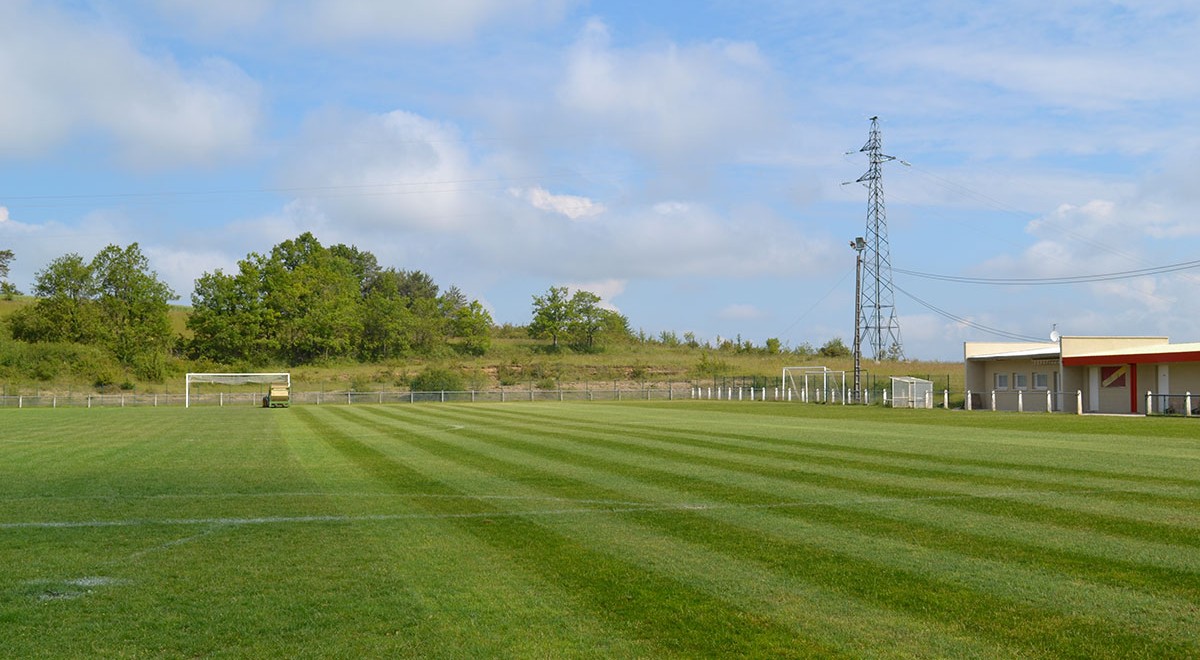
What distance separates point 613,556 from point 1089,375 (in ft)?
132

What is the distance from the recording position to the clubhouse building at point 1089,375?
1437 inches

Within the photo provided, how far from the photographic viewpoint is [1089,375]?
4197 cm

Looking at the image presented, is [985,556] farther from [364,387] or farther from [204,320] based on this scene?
[204,320]

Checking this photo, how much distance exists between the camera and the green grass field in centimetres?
564

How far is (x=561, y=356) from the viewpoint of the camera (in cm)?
9862

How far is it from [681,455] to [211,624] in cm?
1217

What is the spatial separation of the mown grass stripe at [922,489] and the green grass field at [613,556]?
6 centimetres

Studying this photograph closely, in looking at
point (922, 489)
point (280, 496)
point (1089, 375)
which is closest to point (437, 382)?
point (1089, 375)

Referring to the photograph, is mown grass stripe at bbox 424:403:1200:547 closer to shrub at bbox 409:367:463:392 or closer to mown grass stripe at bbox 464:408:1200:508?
mown grass stripe at bbox 464:408:1200:508

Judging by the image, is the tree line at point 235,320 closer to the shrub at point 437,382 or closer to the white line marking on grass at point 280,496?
the shrub at point 437,382

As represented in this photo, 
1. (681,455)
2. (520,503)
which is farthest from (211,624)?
(681,455)

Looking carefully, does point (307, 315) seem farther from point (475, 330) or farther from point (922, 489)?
point (922, 489)

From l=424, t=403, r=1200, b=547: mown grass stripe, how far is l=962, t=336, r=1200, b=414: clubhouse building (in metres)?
24.1

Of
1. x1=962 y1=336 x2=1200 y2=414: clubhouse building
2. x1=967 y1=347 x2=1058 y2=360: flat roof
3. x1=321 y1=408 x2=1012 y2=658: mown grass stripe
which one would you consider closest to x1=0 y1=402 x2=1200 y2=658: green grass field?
x1=321 y1=408 x2=1012 y2=658: mown grass stripe
